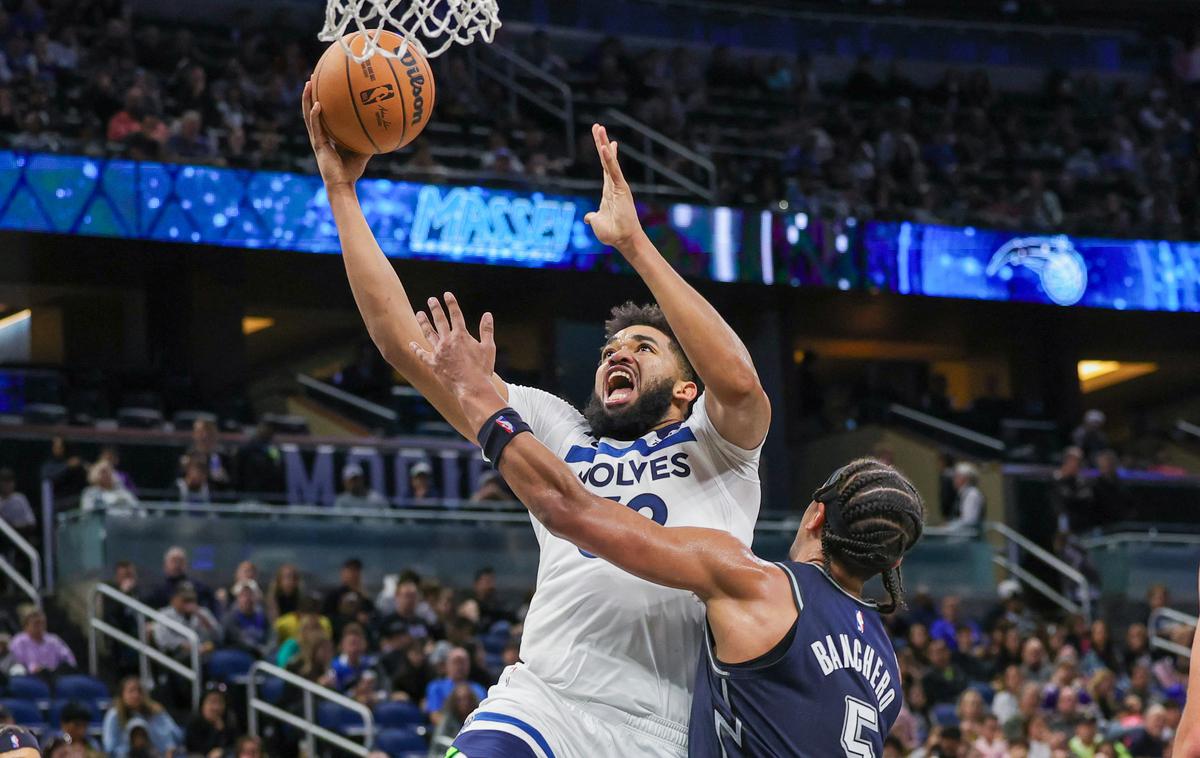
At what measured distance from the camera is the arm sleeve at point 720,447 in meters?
4.86

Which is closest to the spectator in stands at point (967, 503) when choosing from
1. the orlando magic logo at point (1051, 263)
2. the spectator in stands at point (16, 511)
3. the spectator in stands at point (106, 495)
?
the orlando magic logo at point (1051, 263)

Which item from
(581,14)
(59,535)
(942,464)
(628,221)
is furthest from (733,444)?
(581,14)

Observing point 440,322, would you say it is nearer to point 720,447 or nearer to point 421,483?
point 720,447

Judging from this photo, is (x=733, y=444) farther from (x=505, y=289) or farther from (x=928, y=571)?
(x=505, y=289)

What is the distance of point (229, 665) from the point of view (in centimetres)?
1298

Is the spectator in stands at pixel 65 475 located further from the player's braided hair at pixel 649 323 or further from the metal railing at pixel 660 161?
the player's braided hair at pixel 649 323

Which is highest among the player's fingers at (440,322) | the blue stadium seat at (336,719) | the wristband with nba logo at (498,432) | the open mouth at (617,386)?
the player's fingers at (440,322)

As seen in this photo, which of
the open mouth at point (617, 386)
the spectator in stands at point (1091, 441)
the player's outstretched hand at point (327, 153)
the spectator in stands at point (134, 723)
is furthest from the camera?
the spectator in stands at point (1091, 441)

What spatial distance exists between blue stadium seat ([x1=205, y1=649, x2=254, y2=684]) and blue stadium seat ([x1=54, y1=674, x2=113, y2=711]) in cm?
76

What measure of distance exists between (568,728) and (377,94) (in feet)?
6.38

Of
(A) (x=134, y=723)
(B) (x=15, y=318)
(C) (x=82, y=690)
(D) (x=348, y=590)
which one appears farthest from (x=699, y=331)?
(B) (x=15, y=318)

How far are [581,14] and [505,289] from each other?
5999 mm

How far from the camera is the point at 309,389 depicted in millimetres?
22141

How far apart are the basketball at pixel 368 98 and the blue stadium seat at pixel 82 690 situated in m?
8.12
